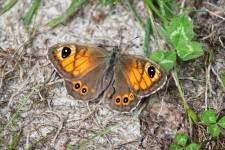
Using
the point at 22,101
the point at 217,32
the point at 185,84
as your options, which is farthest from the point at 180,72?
the point at 22,101

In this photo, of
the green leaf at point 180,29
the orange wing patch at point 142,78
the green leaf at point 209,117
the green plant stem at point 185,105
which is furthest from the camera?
the green leaf at point 180,29

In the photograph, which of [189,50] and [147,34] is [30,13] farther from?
[189,50]

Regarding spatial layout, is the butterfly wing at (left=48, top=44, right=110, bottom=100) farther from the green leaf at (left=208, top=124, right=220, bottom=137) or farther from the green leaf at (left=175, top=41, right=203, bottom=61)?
the green leaf at (left=208, top=124, right=220, bottom=137)

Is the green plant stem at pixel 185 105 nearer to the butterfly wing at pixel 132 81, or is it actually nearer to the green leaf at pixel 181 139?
the green leaf at pixel 181 139

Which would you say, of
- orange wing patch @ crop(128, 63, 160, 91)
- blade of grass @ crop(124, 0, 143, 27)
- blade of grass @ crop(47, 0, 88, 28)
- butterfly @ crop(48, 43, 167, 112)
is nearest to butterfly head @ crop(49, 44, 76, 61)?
butterfly @ crop(48, 43, 167, 112)

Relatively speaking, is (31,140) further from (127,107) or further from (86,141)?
(127,107)

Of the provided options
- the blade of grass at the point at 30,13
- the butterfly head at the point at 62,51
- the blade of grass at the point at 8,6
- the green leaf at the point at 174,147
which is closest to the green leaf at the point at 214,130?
the green leaf at the point at 174,147
